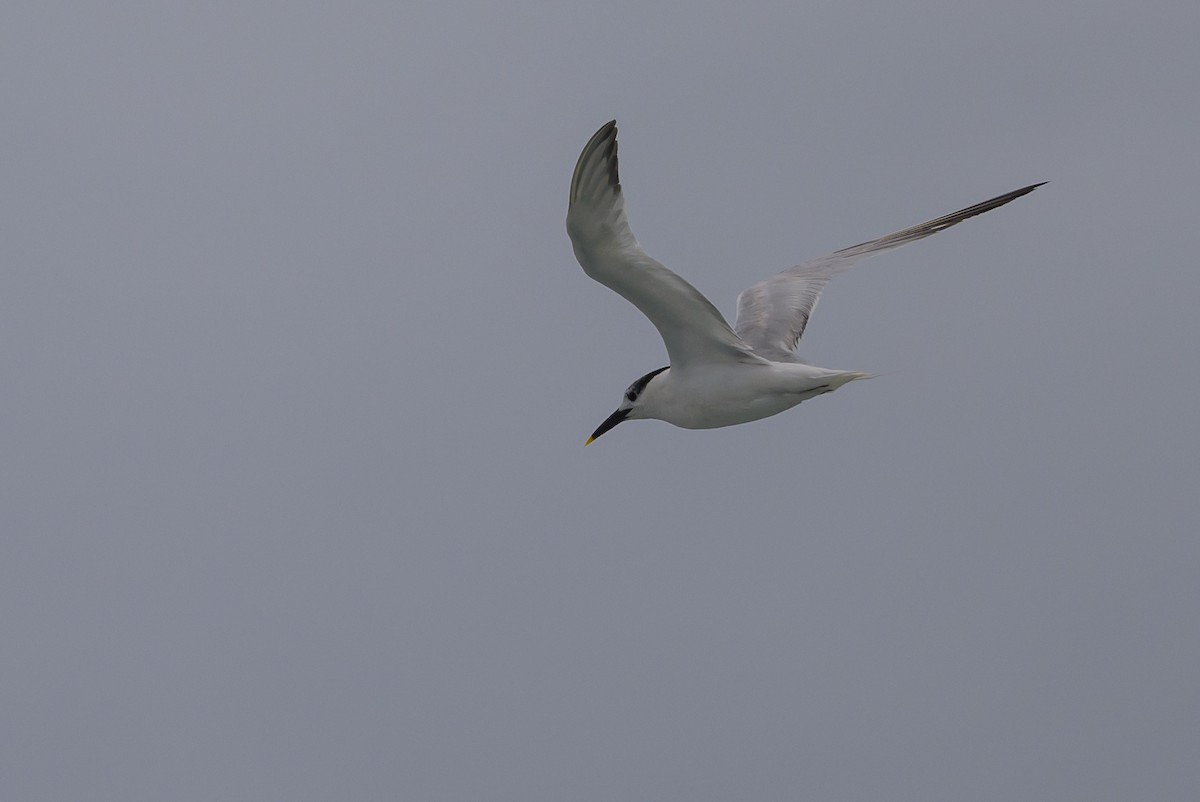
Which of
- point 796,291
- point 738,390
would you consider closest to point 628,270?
point 738,390

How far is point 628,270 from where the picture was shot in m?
12.9

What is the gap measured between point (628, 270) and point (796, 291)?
421cm

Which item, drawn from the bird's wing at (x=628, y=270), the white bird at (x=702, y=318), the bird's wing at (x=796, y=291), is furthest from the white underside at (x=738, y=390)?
the bird's wing at (x=796, y=291)

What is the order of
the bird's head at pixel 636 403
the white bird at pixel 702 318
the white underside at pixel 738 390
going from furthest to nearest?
the bird's head at pixel 636 403 < the white underside at pixel 738 390 < the white bird at pixel 702 318

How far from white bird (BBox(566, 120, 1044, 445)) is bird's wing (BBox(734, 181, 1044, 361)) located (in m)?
0.01

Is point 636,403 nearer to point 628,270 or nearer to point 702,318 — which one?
point 702,318

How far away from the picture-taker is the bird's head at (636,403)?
15.2m

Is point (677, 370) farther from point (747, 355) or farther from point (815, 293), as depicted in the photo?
point (815, 293)

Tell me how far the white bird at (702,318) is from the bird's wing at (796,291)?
1 centimetres

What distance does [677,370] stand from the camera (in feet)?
47.4

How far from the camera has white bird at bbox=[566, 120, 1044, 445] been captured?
12352mm

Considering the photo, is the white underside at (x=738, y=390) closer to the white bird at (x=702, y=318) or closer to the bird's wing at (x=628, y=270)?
the white bird at (x=702, y=318)

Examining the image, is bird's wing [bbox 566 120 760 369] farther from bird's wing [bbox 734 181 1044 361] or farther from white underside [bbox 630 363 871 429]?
bird's wing [bbox 734 181 1044 361]

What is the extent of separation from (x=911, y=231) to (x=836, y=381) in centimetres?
388
